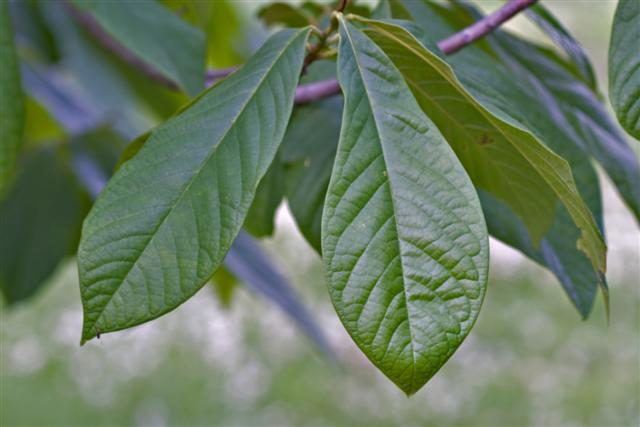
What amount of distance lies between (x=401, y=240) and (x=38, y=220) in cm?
119

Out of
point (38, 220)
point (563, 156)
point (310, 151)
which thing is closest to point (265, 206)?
point (310, 151)

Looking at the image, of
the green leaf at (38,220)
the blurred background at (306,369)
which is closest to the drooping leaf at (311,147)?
the green leaf at (38,220)

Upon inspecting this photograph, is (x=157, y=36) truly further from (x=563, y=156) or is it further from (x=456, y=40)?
(x=563, y=156)

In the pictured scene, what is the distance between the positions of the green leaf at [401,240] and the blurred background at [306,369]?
6.87 feet

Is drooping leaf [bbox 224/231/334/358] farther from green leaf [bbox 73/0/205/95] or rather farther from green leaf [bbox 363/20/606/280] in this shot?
green leaf [bbox 363/20/606/280]

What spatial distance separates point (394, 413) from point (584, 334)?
0.93 meters

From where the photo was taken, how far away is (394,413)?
3.09 m

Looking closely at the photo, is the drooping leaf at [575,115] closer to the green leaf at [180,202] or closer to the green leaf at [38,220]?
the green leaf at [180,202]

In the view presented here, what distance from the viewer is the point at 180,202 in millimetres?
609

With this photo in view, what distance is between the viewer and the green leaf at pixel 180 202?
577 millimetres

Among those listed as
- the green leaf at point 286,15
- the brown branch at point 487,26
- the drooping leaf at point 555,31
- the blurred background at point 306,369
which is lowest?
the blurred background at point 306,369

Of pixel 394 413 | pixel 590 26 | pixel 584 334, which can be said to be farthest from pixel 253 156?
pixel 590 26

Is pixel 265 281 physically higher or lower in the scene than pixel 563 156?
lower

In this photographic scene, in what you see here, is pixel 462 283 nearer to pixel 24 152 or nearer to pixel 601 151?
pixel 601 151
